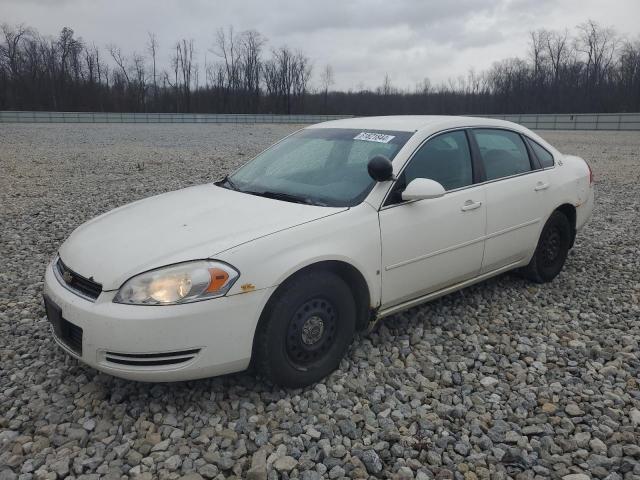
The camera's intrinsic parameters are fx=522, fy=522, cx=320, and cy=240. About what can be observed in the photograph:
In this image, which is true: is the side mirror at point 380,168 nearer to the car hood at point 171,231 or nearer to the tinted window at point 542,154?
the car hood at point 171,231

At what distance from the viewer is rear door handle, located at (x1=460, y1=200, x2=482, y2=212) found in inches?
147

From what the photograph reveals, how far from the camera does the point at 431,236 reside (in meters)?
3.52

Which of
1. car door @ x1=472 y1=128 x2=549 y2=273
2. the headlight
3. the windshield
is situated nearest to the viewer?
the headlight

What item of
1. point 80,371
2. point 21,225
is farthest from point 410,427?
point 21,225

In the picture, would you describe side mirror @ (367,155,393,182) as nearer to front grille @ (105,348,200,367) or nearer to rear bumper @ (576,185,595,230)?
front grille @ (105,348,200,367)

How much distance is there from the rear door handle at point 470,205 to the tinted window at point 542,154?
1.15 meters

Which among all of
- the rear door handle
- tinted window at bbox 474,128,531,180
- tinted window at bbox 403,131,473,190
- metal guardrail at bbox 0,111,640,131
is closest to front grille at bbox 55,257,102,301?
tinted window at bbox 403,131,473,190

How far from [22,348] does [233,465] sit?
1.97 metres

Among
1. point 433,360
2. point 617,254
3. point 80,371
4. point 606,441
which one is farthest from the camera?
point 617,254

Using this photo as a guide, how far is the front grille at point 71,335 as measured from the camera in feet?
8.87

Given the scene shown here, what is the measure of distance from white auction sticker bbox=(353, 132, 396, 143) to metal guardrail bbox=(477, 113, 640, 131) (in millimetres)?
32678

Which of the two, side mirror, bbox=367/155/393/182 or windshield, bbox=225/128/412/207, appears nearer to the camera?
side mirror, bbox=367/155/393/182

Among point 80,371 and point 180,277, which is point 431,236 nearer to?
point 180,277

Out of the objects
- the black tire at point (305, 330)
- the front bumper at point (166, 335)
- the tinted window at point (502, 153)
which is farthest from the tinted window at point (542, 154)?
the front bumper at point (166, 335)
